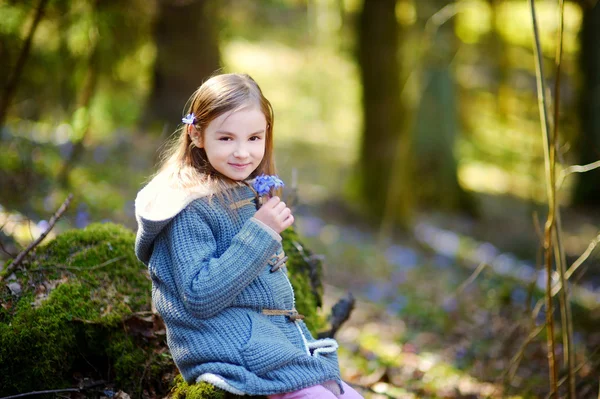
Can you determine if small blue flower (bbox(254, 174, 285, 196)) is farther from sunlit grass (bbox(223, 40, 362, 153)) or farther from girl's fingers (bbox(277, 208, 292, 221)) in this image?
sunlit grass (bbox(223, 40, 362, 153))

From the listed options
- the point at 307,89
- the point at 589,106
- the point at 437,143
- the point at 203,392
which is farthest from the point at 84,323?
the point at 307,89

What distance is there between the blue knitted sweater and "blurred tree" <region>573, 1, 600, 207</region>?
11.8 metres

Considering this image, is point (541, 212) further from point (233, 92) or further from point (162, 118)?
point (233, 92)

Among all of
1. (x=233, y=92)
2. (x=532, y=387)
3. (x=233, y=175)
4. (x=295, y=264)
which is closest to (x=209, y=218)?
(x=233, y=175)

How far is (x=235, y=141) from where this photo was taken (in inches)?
93.0

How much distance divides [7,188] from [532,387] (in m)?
5.21

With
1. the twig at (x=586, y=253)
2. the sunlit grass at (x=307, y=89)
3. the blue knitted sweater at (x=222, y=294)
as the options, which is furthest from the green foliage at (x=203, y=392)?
the sunlit grass at (x=307, y=89)

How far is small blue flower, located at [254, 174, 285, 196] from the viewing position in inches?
95.5

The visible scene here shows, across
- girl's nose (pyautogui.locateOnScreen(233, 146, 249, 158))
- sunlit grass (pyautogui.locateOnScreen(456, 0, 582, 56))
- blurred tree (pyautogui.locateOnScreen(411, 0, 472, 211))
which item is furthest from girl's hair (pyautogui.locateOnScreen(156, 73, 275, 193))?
sunlit grass (pyautogui.locateOnScreen(456, 0, 582, 56))

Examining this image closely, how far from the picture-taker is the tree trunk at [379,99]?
959 cm

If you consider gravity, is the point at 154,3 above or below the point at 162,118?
above

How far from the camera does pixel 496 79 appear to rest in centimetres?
2186

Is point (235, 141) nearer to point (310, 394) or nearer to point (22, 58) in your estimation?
point (310, 394)

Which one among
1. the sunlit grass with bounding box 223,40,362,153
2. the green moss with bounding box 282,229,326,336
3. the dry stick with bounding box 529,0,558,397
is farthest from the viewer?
the sunlit grass with bounding box 223,40,362,153
